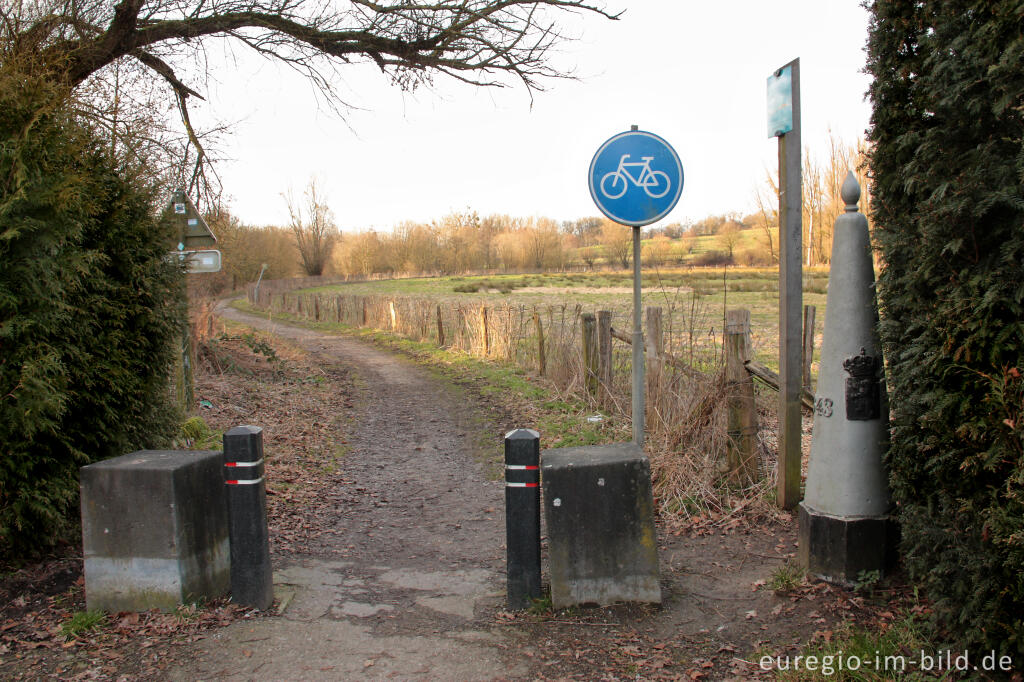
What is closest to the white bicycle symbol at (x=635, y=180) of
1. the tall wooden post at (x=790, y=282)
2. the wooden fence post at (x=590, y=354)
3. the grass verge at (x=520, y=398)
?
the tall wooden post at (x=790, y=282)

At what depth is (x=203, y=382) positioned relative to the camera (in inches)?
480

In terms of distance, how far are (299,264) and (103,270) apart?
235 ft

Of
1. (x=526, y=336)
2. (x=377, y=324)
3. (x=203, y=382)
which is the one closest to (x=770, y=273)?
(x=377, y=324)

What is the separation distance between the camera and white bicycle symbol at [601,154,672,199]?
5547mm

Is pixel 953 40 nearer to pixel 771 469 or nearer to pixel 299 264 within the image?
pixel 771 469

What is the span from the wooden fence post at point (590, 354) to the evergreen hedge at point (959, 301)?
6.46 m

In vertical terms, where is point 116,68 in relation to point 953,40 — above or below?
above

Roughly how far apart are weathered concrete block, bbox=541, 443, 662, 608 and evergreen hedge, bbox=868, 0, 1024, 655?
141 cm

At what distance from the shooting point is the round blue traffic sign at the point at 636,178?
5.54m

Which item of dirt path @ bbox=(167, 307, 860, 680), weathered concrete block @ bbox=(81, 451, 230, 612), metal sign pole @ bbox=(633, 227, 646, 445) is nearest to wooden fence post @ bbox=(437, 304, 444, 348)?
dirt path @ bbox=(167, 307, 860, 680)

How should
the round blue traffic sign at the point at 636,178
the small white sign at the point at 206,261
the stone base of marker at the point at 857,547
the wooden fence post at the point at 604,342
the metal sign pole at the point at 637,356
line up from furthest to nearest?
the wooden fence post at the point at 604,342
the small white sign at the point at 206,261
the metal sign pole at the point at 637,356
the round blue traffic sign at the point at 636,178
the stone base of marker at the point at 857,547

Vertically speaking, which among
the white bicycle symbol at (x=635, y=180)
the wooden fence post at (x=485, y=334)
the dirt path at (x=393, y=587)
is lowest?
the dirt path at (x=393, y=587)

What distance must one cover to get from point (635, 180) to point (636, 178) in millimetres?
17

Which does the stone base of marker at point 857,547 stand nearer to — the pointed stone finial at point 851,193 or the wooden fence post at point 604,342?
the pointed stone finial at point 851,193
